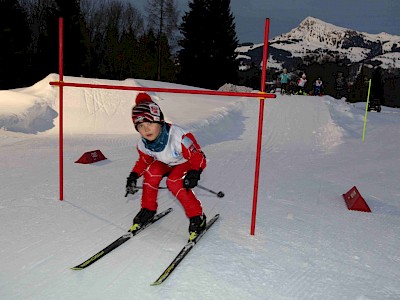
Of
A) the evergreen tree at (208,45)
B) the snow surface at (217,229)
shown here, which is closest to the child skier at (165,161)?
the snow surface at (217,229)

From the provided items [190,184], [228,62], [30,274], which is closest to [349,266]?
[190,184]

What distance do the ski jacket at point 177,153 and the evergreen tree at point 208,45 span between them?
108 feet

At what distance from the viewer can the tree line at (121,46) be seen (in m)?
30.3

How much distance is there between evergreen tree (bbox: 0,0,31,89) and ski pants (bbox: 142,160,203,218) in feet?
98.3

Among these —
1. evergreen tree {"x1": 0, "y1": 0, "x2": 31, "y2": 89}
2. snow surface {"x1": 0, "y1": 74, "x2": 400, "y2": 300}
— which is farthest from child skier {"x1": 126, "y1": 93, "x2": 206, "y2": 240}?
evergreen tree {"x1": 0, "y1": 0, "x2": 31, "y2": 89}

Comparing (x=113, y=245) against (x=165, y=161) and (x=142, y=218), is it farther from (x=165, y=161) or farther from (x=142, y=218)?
(x=165, y=161)

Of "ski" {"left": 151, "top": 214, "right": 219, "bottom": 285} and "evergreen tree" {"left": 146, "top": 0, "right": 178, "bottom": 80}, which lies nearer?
"ski" {"left": 151, "top": 214, "right": 219, "bottom": 285}

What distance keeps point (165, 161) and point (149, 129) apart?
449 mm

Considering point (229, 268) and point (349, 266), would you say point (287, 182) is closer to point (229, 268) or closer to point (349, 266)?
point (349, 266)

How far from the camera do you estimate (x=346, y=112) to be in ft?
59.7

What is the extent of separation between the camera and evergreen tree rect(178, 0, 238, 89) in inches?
1433

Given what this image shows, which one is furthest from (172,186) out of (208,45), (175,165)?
(208,45)

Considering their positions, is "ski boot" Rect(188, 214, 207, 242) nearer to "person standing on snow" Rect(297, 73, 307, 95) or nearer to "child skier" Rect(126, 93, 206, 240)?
"child skier" Rect(126, 93, 206, 240)

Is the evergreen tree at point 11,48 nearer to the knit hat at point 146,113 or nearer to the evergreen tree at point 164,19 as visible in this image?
the evergreen tree at point 164,19
